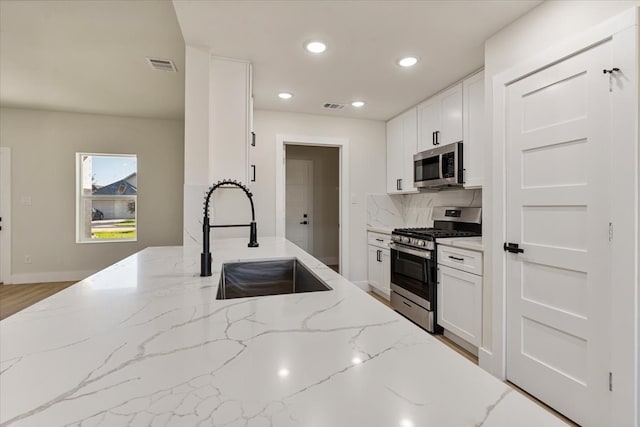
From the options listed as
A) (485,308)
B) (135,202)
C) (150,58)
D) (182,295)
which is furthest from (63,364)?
(135,202)

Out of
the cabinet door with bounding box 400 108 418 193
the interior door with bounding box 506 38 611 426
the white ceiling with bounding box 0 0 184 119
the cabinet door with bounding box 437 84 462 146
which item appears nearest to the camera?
the interior door with bounding box 506 38 611 426

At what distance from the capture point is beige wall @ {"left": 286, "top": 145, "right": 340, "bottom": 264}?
5984 millimetres

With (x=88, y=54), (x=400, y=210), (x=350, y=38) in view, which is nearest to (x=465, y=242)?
(x=350, y=38)

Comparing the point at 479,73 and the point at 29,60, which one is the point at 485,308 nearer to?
the point at 479,73

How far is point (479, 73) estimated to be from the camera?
2639 millimetres

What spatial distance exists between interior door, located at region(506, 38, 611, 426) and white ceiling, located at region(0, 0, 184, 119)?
248 centimetres

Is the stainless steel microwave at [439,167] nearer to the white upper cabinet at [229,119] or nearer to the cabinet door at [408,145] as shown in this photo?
the cabinet door at [408,145]

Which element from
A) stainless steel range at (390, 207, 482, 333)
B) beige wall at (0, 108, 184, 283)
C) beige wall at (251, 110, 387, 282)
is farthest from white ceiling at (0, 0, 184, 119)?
stainless steel range at (390, 207, 482, 333)

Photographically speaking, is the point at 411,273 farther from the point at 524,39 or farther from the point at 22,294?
the point at 22,294

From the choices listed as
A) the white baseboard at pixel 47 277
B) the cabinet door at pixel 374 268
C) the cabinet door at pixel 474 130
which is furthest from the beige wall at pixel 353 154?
the white baseboard at pixel 47 277

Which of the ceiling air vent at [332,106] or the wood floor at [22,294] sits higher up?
the ceiling air vent at [332,106]

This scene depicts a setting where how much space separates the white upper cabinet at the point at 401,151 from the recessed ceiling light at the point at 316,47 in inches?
65.1

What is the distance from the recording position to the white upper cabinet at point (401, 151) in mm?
3666

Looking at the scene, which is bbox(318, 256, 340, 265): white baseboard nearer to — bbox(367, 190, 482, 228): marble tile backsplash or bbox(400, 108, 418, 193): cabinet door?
bbox(367, 190, 482, 228): marble tile backsplash
